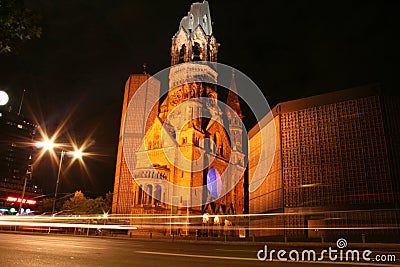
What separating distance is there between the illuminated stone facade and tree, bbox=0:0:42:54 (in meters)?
37.1

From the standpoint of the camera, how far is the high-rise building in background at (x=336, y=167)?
106 feet

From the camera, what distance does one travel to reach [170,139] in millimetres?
53938

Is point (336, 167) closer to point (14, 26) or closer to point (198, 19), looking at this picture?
point (14, 26)

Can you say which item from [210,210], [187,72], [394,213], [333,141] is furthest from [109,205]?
[394,213]

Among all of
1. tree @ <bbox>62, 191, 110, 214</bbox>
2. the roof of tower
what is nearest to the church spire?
the roof of tower

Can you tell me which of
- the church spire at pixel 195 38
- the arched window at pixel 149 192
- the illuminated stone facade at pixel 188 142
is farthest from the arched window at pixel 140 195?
the church spire at pixel 195 38

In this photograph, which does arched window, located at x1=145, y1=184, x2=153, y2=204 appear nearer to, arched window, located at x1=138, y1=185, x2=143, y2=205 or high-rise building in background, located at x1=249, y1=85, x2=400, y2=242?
arched window, located at x1=138, y1=185, x2=143, y2=205

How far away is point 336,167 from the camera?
35.7 metres

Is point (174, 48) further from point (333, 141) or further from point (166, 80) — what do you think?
point (333, 141)

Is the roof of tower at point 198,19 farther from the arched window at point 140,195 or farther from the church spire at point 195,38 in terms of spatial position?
the arched window at point 140,195

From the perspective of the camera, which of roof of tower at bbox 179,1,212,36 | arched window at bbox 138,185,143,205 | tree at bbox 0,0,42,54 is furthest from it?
roof of tower at bbox 179,1,212,36

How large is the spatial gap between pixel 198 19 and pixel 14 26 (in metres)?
63.4

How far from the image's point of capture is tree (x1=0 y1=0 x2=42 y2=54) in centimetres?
791

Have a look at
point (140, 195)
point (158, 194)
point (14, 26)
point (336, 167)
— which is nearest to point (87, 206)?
point (140, 195)
